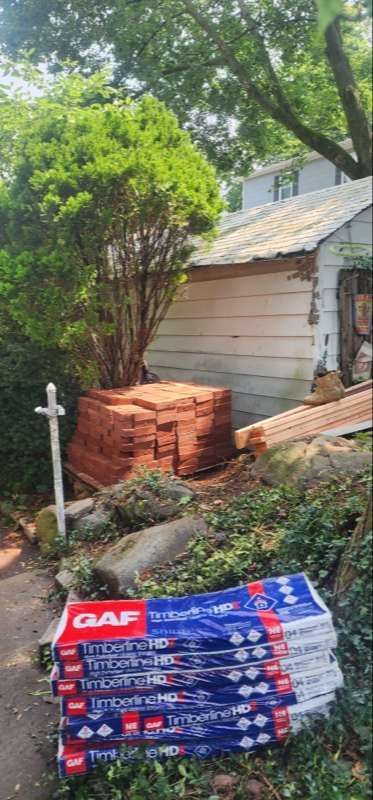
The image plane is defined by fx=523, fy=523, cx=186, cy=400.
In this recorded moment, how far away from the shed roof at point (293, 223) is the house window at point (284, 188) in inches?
8.3

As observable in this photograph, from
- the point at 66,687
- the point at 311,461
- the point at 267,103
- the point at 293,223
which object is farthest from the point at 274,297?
the point at 66,687

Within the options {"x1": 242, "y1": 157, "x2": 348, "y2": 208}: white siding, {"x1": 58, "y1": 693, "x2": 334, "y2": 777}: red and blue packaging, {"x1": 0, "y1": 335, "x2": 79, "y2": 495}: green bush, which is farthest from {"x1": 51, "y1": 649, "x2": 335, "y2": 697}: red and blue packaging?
{"x1": 0, "y1": 335, "x2": 79, "y2": 495}: green bush

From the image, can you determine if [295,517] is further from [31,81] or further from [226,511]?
[31,81]

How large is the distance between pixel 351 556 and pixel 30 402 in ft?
12.4

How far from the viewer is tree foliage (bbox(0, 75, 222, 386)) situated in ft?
13.4

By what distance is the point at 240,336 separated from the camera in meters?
3.08

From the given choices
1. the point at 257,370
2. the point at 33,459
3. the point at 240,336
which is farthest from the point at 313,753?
the point at 33,459

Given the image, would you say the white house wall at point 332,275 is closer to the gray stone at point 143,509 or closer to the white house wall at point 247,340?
the white house wall at point 247,340

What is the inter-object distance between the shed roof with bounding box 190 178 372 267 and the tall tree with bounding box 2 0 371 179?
0.16 metres

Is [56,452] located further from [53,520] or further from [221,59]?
[221,59]

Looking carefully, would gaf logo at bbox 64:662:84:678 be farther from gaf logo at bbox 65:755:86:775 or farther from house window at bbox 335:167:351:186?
house window at bbox 335:167:351:186

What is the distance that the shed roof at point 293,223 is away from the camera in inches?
84.1

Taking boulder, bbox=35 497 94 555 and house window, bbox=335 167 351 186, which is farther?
boulder, bbox=35 497 94 555

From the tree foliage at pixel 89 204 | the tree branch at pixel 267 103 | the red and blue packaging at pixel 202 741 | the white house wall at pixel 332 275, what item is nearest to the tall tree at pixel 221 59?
the tree branch at pixel 267 103
